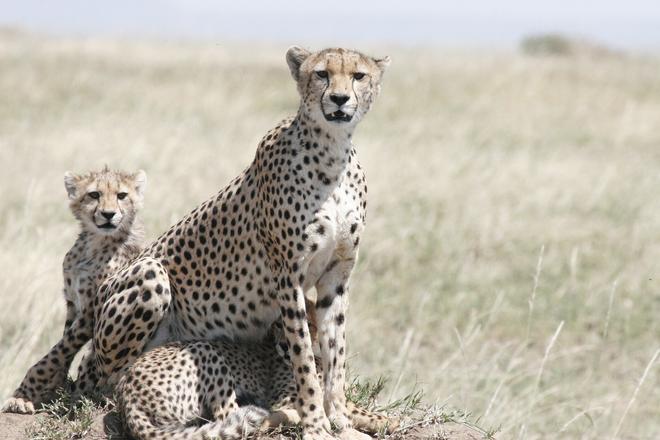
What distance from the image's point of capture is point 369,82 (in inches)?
138

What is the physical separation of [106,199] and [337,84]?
113 cm

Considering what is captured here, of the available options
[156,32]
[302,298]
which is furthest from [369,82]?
[156,32]

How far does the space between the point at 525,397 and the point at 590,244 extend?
130 inches

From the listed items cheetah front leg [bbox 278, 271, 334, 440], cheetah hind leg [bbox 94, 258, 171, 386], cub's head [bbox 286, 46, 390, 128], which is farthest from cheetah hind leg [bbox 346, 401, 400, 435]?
cub's head [bbox 286, 46, 390, 128]

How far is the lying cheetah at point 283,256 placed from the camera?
351 centimetres

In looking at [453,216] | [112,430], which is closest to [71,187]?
[112,430]

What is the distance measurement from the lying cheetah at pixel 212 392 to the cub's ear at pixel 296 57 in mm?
951

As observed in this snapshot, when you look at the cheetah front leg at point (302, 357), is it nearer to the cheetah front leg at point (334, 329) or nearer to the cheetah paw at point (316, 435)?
the cheetah paw at point (316, 435)

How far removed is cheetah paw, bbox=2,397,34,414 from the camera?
385 centimetres

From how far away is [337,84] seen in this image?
338 centimetres

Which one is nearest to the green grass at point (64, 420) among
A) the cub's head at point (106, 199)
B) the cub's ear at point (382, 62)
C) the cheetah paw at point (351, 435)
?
the cub's head at point (106, 199)

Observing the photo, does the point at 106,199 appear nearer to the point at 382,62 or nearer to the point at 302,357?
the point at 302,357

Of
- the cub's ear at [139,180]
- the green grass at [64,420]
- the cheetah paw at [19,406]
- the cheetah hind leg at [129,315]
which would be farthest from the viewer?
the cub's ear at [139,180]

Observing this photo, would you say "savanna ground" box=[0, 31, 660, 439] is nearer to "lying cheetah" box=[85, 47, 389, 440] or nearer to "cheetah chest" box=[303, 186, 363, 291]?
"lying cheetah" box=[85, 47, 389, 440]
